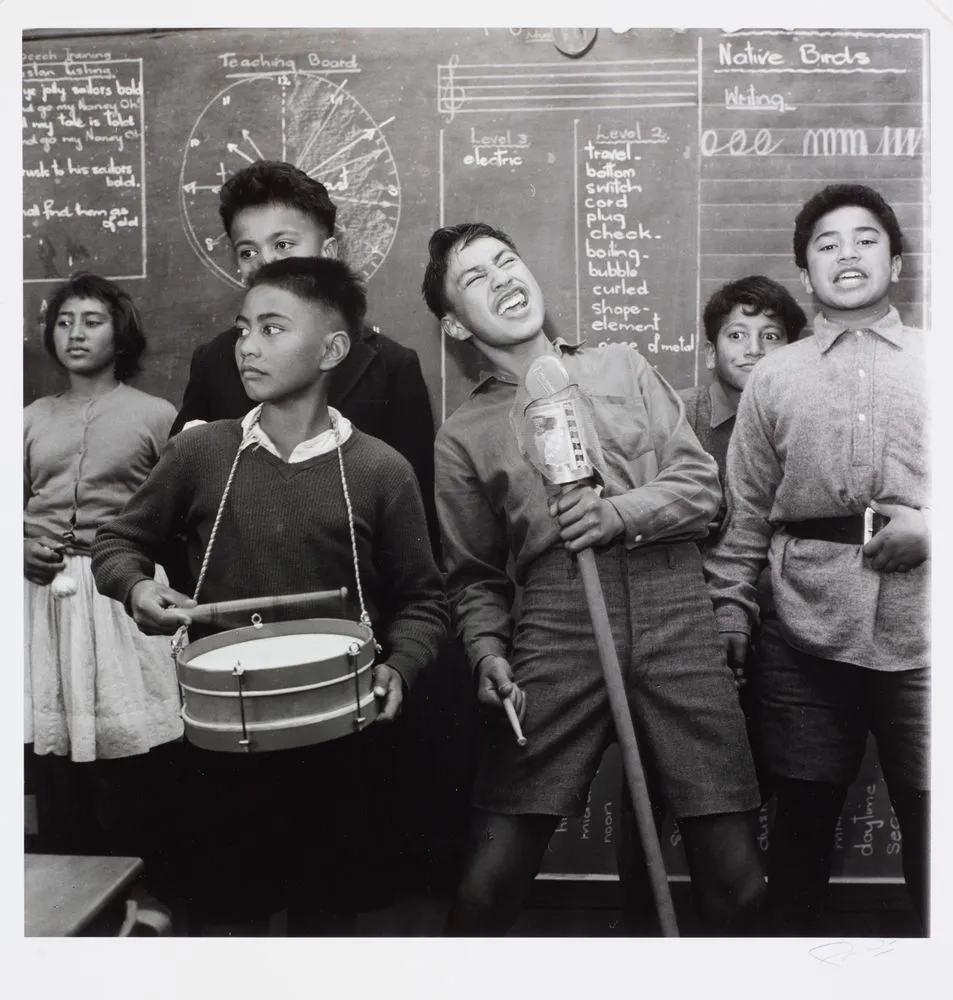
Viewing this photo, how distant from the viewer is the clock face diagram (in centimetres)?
268

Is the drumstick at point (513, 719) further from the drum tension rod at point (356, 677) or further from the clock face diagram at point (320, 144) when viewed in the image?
the clock face diagram at point (320, 144)

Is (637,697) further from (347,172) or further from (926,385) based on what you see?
(347,172)

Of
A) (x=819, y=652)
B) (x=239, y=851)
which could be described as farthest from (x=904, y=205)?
(x=239, y=851)

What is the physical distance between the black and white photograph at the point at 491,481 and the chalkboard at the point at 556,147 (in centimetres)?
1

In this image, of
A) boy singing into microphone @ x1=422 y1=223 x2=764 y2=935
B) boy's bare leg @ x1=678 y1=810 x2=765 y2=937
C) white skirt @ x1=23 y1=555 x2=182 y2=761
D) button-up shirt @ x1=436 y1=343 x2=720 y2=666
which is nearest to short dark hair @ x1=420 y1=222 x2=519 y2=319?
boy singing into microphone @ x1=422 y1=223 x2=764 y2=935

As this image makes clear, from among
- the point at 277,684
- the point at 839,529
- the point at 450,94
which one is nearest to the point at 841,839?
the point at 839,529

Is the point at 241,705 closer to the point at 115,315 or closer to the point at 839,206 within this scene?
the point at 115,315

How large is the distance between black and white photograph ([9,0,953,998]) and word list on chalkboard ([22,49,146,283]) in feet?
0.03

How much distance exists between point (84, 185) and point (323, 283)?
753 mm

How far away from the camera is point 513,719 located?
2.49 m

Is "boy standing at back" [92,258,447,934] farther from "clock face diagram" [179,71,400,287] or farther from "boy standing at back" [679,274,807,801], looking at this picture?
"boy standing at back" [679,274,807,801]
